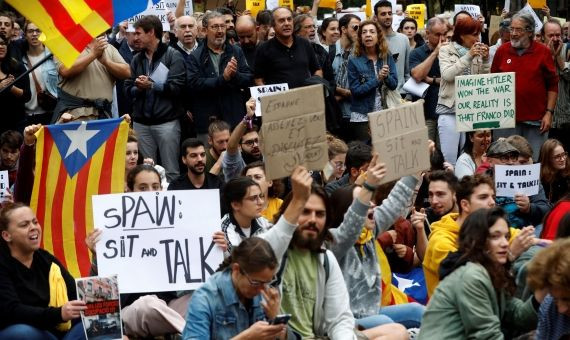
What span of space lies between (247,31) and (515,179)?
4415 millimetres

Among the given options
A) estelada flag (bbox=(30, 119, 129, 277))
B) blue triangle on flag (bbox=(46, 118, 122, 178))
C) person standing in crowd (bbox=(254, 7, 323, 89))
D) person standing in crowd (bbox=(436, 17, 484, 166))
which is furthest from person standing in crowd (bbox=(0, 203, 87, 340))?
person standing in crowd (bbox=(436, 17, 484, 166))

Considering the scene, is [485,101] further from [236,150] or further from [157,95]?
[157,95]

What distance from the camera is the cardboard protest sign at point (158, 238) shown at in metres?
9.02

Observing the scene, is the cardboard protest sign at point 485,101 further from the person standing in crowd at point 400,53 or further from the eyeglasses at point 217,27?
the person standing in crowd at point 400,53

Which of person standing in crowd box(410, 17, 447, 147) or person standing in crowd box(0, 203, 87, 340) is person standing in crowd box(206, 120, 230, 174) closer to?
person standing in crowd box(0, 203, 87, 340)

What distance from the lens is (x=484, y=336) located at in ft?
24.6

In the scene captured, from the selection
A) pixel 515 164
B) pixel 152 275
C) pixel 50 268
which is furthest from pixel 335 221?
pixel 515 164

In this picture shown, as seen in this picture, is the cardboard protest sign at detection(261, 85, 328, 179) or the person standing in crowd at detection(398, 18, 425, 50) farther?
the person standing in crowd at detection(398, 18, 425, 50)

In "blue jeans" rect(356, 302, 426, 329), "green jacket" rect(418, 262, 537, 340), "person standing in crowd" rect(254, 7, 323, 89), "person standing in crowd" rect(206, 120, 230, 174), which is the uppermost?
"person standing in crowd" rect(254, 7, 323, 89)

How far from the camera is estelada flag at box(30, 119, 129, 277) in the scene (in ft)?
34.0

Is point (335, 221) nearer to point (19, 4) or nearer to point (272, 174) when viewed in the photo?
point (272, 174)

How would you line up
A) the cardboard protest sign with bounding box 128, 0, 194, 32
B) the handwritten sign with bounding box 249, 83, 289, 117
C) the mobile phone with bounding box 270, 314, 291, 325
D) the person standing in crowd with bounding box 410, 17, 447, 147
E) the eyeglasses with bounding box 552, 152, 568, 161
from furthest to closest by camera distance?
1. the cardboard protest sign with bounding box 128, 0, 194, 32
2. the person standing in crowd with bounding box 410, 17, 447, 147
3. the handwritten sign with bounding box 249, 83, 289, 117
4. the eyeglasses with bounding box 552, 152, 568, 161
5. the mobile phone with bounding box 270, 314, 291, 325

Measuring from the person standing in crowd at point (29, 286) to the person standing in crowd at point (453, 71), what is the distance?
6.10 m

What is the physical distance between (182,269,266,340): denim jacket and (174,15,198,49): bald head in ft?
24.4
